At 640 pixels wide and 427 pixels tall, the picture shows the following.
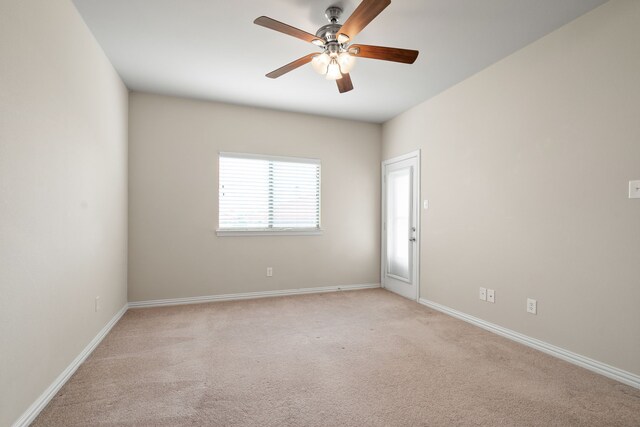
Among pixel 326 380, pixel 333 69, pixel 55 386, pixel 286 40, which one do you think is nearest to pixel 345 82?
pixel 333 69

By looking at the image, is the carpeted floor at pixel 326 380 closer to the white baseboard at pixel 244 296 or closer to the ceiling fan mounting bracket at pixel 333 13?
the white baseboard at pixel 244 296

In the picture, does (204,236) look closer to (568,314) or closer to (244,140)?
(244,140)

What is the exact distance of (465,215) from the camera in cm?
360

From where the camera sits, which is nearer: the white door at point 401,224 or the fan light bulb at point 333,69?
the fan light bulb at point 333,69

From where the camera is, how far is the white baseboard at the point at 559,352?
222 cm

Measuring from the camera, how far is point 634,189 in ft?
7.18

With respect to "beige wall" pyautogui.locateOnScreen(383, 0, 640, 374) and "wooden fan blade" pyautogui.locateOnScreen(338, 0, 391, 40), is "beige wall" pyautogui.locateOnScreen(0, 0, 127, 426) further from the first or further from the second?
"beige wall" pyautogui.locateOnScreen(383, 0, 640, 374)

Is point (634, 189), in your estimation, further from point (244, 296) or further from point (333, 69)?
point (244, 296)

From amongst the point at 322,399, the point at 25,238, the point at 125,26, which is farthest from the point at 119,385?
the point at 125,26

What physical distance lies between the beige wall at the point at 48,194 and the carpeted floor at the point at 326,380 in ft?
1.09

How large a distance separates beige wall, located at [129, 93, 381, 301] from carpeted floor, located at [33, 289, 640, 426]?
0.87 metres

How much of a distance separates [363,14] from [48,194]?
225 centimetres

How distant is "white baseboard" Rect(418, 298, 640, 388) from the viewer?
87.6 inches

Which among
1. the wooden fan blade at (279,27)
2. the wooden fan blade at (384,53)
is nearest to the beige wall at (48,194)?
the wooden fan blade at (279,27)
